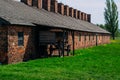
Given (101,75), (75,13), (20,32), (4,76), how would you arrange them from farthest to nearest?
1. (75,13)
2. (20,32)
3. (101,75)
4. (4,76)

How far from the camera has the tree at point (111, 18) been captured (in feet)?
235

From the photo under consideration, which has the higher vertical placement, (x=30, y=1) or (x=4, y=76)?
(x=30, y=1)

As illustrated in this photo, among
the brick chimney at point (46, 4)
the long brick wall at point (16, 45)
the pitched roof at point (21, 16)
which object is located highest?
the brick chimney at point (46, 4)

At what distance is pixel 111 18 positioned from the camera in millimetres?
72062

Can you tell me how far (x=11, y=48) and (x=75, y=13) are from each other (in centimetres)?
3419

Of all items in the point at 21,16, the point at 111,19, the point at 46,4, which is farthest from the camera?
the point at 111,19

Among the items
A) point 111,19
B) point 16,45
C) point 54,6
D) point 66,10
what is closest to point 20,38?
point 16,45

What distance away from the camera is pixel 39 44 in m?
21.6

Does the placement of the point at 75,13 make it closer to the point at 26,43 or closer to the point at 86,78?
the point at 26,43

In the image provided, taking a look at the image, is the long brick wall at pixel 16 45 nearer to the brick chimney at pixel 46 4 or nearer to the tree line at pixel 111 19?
the brick chimney at pixel 46 4

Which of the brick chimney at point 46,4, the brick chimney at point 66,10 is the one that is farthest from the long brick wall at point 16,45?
the brick chimney at point 66,10

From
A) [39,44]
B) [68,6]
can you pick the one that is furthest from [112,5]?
[39,44]

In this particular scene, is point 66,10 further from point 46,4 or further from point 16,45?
point 16,45

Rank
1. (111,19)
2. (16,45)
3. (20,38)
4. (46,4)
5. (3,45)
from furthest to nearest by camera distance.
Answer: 1. (111,19)
2. (46,4)
3. (20,38)
4. (16,45)
5. (3,45)
